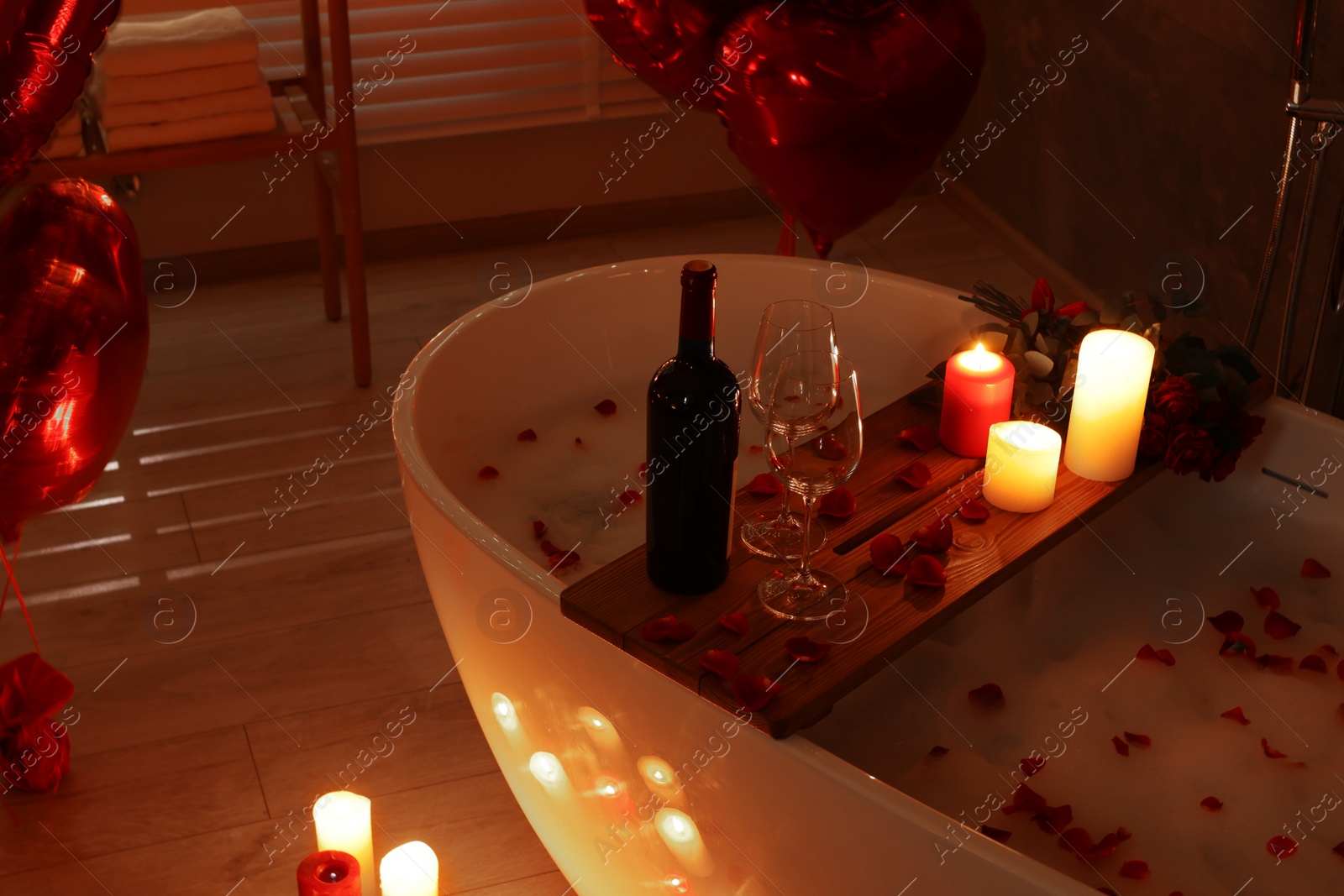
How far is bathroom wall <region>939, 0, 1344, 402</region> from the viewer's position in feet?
6.85

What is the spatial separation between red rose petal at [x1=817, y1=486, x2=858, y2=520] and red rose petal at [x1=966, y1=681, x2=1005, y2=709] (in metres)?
0.22

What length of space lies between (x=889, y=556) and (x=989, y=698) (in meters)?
0.22

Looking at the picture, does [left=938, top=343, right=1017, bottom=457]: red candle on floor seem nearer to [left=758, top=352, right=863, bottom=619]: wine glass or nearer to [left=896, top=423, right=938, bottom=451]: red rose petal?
[left=896, top=423, right=938, bottom=451]: red rose petal

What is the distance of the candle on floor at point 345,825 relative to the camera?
4.82 feet

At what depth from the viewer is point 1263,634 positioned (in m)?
1.36

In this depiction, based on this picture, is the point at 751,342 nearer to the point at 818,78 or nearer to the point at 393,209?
the point at 818,78

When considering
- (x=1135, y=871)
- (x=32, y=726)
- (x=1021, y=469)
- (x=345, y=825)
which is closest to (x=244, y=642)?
(x=32, y=726)

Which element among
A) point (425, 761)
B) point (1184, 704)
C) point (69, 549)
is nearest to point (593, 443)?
point (425, 761)

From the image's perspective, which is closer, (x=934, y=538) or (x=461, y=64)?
(x=934, y=538)

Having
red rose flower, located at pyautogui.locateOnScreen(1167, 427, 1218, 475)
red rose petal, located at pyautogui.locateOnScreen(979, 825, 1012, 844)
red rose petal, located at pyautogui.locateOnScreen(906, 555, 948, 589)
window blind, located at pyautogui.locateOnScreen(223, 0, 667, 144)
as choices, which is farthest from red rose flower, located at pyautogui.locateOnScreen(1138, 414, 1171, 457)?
window blind, located at pyautogui.locateOnScreen(223, 0, 667, 144)

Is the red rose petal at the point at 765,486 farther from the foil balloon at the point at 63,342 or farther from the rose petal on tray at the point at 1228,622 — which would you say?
the foil balloon at the point at 63,342

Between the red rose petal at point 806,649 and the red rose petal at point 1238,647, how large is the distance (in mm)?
496

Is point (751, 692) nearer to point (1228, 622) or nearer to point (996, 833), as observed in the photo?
point (996, 833)

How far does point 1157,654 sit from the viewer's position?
1.34 m
